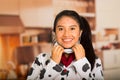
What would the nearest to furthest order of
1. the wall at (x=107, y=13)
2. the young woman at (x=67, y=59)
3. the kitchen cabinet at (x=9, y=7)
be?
the young woman at (x=67, y=59)
the kitchen cabinet at (x=9, y=7)
the wall at (x=107, y=13)

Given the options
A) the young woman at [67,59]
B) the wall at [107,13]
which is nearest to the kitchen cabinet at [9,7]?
the wall at [107,13]

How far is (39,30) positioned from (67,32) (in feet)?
3.27

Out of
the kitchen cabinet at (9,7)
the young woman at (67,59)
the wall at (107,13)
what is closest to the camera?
the young woman at (67,59)

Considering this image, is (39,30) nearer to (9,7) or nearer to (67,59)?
(9,7)

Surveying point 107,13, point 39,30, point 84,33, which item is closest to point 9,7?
point 39,30

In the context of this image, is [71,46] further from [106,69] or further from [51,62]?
[106,69]

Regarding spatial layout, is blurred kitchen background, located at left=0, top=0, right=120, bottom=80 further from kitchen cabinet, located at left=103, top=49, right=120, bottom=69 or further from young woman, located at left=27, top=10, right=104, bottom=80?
young woman, located at left=27, top=10, right=104, bottom=80

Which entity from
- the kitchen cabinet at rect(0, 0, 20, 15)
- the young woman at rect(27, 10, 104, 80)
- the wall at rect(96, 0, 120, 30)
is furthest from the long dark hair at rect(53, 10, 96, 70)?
the wall at rect(96, 0, 120, 30)

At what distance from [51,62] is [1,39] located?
3.10 feet

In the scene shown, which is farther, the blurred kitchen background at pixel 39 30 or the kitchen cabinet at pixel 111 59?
the kitchen cabinet at pixel 111 59

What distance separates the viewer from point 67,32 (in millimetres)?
990

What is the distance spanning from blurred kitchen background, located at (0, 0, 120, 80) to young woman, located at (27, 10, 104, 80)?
882 mm

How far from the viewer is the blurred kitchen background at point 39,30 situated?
6.13 feet

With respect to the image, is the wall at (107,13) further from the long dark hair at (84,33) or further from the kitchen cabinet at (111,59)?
the long dark hair at (84,33)
